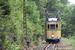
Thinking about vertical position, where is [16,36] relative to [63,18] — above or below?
above

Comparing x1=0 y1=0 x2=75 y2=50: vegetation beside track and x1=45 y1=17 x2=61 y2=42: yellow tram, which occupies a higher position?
x1=0 y1=0 x2=75 y2=50: vegetation beside track

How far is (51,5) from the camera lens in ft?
92.7

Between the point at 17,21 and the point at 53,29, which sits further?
the point at 53,29

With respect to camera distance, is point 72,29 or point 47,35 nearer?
point 47,35

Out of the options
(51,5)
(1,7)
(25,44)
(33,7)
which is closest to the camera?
(1,7)

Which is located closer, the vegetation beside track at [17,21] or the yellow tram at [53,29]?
the vegetation beside track at [17,21]

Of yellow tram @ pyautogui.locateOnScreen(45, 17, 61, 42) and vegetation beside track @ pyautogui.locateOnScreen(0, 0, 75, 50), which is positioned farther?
yellow tram @ pyautogui.locateOnScreen(45, 17, 61, 42)

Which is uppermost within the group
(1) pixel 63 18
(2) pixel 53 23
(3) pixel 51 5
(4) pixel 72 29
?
(3) pixel 51 5

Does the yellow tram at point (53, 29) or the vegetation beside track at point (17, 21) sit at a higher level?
the vegetation beside track at point (17, 21)

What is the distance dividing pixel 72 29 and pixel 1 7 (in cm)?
4535

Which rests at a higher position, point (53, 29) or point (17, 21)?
point (17, 21)

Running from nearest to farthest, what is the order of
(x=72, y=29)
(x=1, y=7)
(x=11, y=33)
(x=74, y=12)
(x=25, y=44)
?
(x=1, y=7)
(x=11, y=33)
(x=25, y=44)
(x=74, y=12)
(x=72, y=29)

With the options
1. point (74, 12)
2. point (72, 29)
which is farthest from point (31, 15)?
point (72, 29)

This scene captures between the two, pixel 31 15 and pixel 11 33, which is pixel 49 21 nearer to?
pixel 31 15
